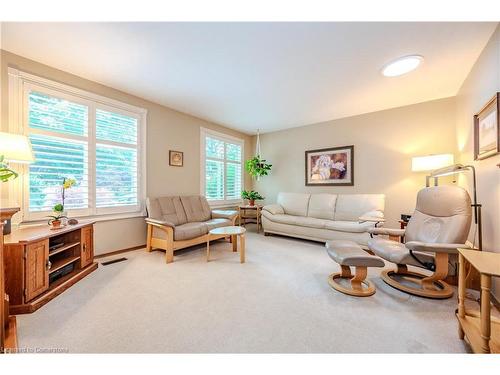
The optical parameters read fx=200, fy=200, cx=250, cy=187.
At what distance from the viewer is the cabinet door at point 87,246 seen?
2428mm

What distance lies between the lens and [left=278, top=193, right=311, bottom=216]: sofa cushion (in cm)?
447

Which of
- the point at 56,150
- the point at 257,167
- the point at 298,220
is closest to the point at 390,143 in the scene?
the point at 298,220

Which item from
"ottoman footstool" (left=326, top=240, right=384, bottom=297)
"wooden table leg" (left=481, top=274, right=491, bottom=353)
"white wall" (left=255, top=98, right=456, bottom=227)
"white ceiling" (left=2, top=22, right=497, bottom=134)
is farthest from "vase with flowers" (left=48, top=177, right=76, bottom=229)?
"white wall" (left=255, top=98, right=456, bottom=227)

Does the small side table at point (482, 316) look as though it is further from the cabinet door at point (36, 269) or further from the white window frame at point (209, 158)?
the white window frame at point (209, 158)

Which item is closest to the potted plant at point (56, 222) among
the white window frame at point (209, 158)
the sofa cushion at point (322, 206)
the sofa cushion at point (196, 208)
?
the sofa cushion at point (196, 208)

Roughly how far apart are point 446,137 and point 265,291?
3.80 meters

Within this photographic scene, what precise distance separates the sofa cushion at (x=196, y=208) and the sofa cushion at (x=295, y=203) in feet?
5.87

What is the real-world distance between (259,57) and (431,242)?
276 cm

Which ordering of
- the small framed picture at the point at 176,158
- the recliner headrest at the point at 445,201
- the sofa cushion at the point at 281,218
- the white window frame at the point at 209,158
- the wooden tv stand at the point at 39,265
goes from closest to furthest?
1. the wooden tv stand at the point at 39,265
2. the recliner headrest at the point at 445,201
3. the small framed picture at the point at 176,158
4. the sofa cushion at the point at 281,218
5. the white window frame at the point at 209,158

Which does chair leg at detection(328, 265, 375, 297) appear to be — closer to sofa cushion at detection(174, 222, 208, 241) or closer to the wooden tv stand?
sofa cushion at detection(174, 222, 208, 241)

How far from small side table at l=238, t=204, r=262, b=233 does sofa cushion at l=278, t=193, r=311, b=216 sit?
574mm

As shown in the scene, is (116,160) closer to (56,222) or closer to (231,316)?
(56,222)
